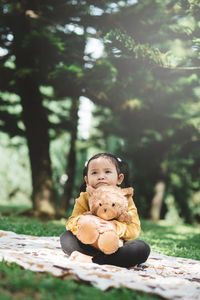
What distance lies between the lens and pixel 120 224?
318cm

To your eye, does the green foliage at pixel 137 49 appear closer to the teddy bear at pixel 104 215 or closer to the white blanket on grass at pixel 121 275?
the teddy bear at pixel 104 215

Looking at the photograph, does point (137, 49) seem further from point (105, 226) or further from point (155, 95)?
point (155, 95)

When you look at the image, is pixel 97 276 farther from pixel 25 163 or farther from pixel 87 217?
pixel 25 163

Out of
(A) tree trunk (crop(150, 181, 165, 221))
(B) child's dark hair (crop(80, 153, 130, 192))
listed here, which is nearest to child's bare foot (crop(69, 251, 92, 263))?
(B) child's dark hair (crop(80, 153, 130, 192))

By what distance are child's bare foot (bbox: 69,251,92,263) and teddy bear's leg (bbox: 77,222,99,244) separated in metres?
0.19

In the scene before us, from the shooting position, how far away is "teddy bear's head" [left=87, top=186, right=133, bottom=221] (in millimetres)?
3117

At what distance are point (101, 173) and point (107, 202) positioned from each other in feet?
1.31

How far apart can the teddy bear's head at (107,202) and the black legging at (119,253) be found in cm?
31

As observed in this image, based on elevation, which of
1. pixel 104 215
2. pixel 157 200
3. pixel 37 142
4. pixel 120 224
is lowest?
pixel 157 200

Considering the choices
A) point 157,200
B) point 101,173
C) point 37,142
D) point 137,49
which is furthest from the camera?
point 157,200

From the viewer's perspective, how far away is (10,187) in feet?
67.2

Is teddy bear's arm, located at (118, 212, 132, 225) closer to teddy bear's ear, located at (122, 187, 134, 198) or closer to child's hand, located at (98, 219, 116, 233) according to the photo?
child's hand, located at (98, 219, 116, 233)

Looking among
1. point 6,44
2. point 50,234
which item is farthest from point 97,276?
point 6,44

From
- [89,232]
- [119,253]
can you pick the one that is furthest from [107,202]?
[119,253]
